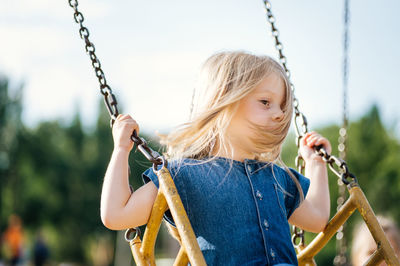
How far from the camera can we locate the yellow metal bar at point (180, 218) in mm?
1464

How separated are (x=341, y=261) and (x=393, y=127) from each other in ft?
89.1

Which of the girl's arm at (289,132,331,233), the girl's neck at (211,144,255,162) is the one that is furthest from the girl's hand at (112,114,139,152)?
the girl's arm at (289,132,331,233)

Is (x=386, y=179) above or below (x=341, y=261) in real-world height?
below

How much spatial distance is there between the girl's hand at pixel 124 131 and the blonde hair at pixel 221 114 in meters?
0.12

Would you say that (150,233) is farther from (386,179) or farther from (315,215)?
(386,179)

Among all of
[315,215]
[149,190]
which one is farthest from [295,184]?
[149,190]

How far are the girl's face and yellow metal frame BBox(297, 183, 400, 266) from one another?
0.38 metres

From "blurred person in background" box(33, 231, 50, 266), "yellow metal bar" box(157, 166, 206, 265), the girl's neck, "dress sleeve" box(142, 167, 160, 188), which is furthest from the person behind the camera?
"blurred person in background" box(33, 231, 50, 266)

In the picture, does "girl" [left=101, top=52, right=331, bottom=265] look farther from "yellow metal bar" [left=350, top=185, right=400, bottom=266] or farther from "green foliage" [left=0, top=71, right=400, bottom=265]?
"green foliage" [left=0, top=71, right=400, bottom=265]

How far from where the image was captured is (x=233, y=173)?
1.77 m

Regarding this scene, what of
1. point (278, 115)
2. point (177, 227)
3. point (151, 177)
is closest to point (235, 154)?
point (278, 115)

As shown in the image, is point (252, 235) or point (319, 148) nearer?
point (252, 235)

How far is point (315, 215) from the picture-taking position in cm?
201

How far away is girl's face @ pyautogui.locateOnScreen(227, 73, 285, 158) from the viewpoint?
5.87ft
